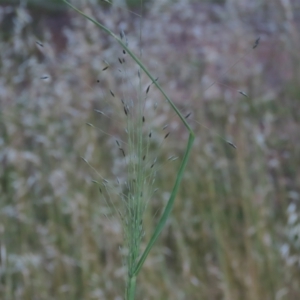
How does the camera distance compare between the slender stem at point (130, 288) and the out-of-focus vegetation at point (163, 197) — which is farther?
the out-of-focus vegetation at point (163, 197)

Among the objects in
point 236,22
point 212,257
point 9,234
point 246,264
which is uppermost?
point 236,22

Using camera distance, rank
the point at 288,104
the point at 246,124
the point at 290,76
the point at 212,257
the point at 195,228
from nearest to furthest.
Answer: the point at 212,257 → the point at 195,228 → the point at 246,124 → the point at 288,104 → the point at 290,76

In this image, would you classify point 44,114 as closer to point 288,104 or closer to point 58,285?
point 58,285

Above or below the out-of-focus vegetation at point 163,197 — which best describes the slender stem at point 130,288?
above

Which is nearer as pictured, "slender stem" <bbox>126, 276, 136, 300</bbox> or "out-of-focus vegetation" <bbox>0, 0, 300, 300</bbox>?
"slender stem" <bbox>126, 276, 136, 300</bbox>

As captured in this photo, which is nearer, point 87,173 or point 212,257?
point 212,257

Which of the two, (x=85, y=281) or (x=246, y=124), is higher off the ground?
(x=246, y=124)

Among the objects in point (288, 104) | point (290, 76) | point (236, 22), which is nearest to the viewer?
point (236, 22)

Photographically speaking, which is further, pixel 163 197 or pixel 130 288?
pixel 163 197

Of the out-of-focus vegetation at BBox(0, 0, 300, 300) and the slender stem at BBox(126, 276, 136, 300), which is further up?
the slender stem at BBox(126, 276, 136, 300)

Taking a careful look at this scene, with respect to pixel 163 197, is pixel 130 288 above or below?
above

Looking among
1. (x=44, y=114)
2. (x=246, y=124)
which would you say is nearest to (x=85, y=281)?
(x=44, y=114)
